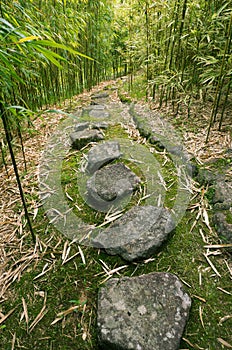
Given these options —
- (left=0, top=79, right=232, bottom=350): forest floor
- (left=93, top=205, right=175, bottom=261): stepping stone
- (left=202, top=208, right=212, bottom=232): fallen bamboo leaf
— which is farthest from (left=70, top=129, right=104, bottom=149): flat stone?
(left=202, top=208, right=212, bottom=232): fallen bamboo leaf

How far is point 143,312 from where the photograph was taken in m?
0.92

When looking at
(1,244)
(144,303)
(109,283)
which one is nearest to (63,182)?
(1,244)

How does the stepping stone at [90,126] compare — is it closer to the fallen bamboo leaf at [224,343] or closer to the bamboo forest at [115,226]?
the bamboo forest at [115,226]

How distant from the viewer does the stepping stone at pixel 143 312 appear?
0.84 meters

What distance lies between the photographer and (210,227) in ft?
4.24

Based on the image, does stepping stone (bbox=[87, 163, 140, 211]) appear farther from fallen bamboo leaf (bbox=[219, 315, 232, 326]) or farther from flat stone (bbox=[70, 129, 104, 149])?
fallen bamboo leaf (bbox=[219, 315, 232, 326])

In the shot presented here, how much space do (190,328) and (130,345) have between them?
261mm

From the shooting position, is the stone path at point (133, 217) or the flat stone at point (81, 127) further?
the flat stone at point (81, 127)

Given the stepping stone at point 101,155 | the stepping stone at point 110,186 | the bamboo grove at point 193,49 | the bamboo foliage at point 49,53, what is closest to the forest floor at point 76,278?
the bamboo foliage at point 49,53

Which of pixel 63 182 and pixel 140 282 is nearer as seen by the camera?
pixel 140 282

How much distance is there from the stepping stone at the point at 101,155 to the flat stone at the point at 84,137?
0.20m

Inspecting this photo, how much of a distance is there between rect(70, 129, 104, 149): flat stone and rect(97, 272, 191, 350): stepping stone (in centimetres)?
127

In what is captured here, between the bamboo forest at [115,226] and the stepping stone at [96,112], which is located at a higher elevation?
the stepping stone at [96,112]

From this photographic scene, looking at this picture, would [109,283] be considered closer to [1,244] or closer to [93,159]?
[1,244]
